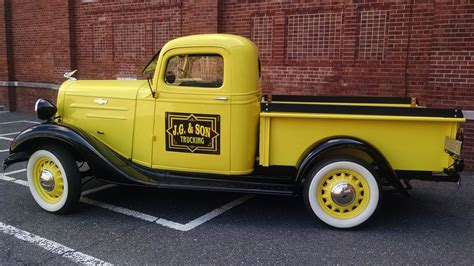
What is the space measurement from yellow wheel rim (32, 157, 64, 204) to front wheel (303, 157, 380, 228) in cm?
265

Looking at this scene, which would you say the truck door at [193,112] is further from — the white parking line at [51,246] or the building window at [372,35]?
the building window at [372,35]

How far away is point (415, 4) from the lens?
273 inches

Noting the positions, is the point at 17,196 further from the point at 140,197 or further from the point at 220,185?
the point at 220,185

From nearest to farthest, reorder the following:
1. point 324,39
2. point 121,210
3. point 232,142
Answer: point 232,142 → point 121,210 → point 324,39

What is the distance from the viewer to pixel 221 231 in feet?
14.2

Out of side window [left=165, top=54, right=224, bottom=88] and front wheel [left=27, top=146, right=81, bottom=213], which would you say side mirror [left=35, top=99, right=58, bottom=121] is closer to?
front wheel [left=27, top=146, right=81, bottom=213]

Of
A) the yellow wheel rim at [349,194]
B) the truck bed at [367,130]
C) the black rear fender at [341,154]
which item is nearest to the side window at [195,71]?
the truck bed at [367,130]

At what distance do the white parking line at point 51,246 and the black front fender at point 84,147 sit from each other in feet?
2.98

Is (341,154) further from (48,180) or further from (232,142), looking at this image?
(48,180)

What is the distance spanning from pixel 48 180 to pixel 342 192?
311 cm

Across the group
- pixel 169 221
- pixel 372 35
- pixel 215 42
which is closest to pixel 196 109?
pixel 215 42

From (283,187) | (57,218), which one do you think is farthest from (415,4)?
(57,218)

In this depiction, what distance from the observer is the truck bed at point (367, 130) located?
4230 millimetres

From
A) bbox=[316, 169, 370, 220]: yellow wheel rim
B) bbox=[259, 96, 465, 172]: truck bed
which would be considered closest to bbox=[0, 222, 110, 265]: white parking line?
bbox=[259, 96, 465, 172]: truck bed
